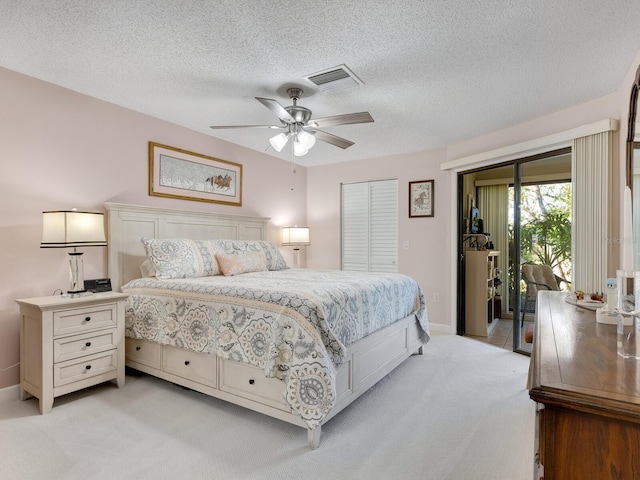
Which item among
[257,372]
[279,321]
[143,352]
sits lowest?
[143,352]

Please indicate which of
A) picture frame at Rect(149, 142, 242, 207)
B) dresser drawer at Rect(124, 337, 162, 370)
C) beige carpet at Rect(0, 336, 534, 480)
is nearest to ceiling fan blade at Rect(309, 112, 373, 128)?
picture frame at Rect(149, 142, 242, 207)

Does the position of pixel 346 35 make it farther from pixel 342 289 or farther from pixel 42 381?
pixel 42 381

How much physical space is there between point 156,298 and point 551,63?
3.39 meters

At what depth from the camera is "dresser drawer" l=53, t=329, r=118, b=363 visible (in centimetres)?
241

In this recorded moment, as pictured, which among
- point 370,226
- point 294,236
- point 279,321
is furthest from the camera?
point 370,226

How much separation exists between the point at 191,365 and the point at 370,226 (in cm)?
331

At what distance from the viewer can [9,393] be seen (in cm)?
254

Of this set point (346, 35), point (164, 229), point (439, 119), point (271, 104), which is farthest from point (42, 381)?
point (439, 119)

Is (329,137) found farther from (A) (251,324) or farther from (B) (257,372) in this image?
(B) (257,372)

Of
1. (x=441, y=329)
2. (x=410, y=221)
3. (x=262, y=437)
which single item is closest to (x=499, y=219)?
(x=410, y=221)

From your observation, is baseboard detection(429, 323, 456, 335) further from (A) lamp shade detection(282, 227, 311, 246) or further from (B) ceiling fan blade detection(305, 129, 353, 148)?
(B) ceiling fan blade detection(305, 129, 353, 148)

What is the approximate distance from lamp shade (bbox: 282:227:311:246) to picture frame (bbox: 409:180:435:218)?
1542mm

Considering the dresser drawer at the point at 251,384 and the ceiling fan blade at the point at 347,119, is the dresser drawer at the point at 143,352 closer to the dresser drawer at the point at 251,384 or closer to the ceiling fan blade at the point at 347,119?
the dresser drawer at the point at 251,384

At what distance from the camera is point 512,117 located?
3408 millimetres
